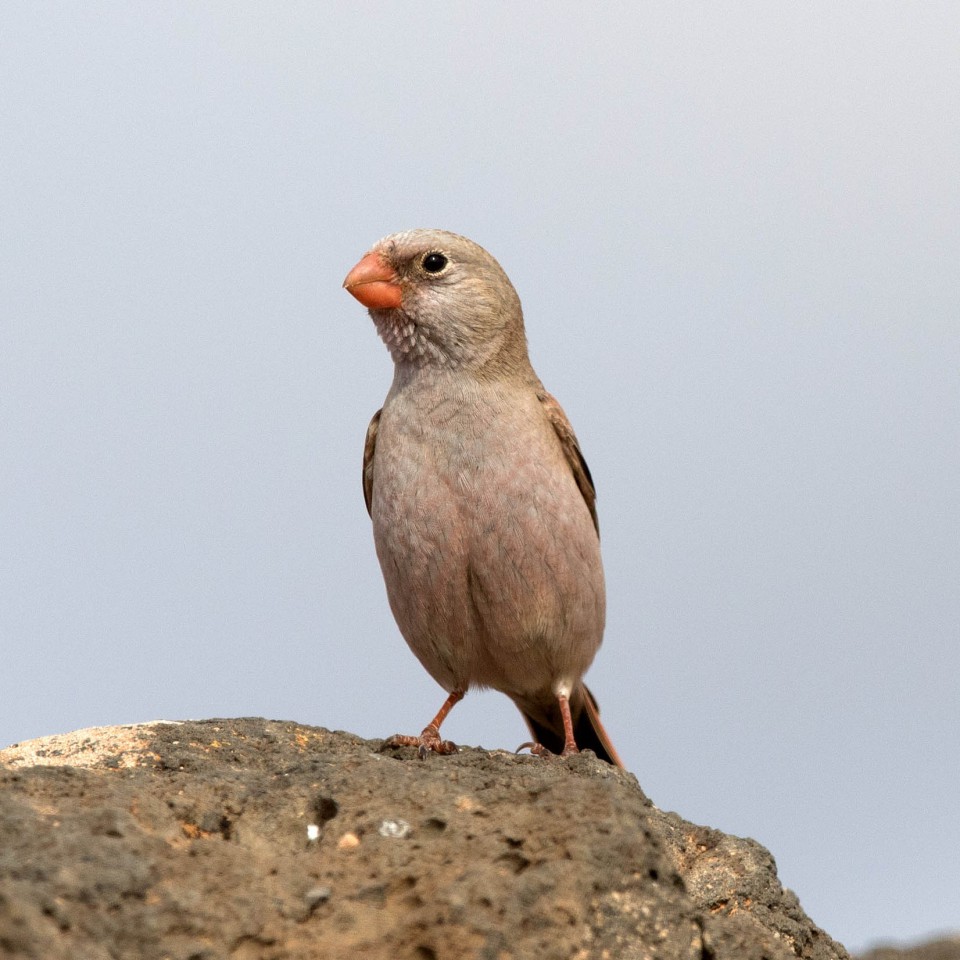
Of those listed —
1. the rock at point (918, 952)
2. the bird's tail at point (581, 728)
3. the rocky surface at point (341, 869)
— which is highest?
the bird's tail at point (581, 728)

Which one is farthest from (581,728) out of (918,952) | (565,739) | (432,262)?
(432,262)

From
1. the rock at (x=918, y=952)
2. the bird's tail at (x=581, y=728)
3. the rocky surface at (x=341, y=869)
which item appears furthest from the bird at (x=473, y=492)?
the rock at (x=918, y=952)

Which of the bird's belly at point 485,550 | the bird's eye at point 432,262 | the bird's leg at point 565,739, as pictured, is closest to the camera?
the bird's belly at point 485,550

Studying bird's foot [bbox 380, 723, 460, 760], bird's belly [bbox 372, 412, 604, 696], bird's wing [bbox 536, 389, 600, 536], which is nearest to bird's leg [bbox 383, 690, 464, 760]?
bird's foot [bbox 380, 723, 460, 760]

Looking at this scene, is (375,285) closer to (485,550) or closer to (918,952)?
(485,550)

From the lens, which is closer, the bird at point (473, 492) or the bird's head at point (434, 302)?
the bird at point (473, 492)

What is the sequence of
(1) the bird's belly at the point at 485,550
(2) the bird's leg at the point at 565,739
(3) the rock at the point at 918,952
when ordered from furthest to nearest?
(3) the rock at the point at 918,952, (2) the bird's leg at the point at 565,739, (1) the bird's belly at the point at 485,550

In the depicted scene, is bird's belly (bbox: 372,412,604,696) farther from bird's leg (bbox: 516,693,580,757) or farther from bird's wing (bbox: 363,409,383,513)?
bird's wing (bbox: 363,409,383,513)

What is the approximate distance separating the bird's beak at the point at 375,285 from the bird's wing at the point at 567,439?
2.96 ft

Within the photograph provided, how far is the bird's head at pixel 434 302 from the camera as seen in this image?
21.4 feet

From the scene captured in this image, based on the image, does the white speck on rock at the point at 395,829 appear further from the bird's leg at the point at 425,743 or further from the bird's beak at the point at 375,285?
the bird's beak at the point at 375,285

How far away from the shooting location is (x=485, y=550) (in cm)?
612

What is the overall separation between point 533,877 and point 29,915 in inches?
49.9

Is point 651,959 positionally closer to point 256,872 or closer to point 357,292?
point 256,872
